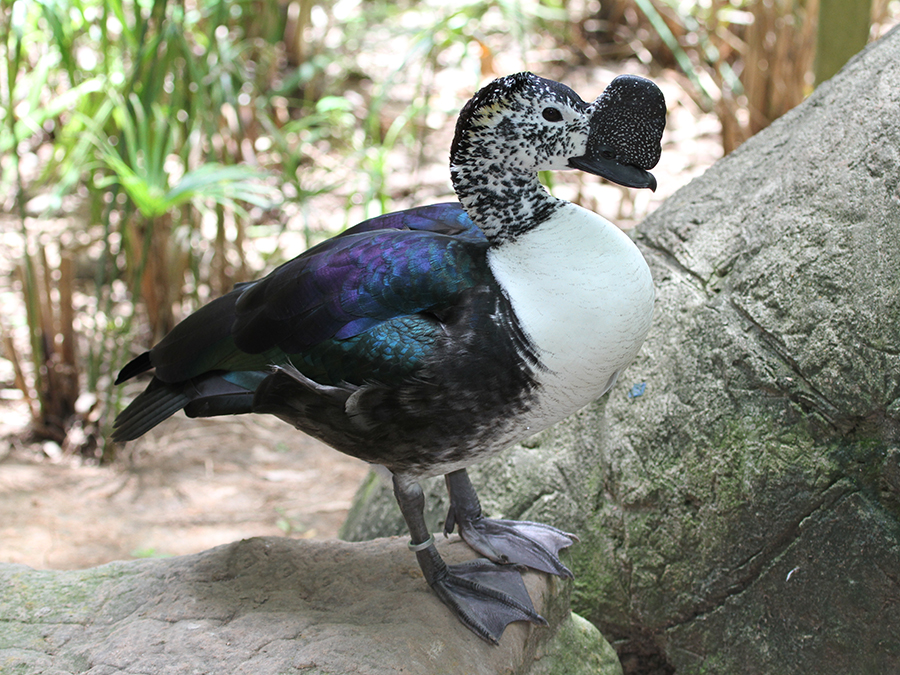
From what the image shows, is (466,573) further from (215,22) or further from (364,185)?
(364,185)

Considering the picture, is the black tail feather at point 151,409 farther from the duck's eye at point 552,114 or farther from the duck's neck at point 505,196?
the duck's eye at point 552,114

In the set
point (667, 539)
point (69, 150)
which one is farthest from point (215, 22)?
point (667, 539)

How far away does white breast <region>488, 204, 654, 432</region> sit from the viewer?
69.9 inches

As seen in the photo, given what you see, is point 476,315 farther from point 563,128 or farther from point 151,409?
point 151,409

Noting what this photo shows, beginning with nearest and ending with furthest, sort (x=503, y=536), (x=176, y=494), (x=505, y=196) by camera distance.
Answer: (x=505, y=196) → (x=503, y=536) → (x=176, y=494)

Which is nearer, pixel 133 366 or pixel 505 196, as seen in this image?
pixel 505 196

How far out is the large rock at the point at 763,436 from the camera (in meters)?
2.06

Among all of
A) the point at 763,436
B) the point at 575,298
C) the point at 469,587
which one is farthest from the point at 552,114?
the point at 469,587

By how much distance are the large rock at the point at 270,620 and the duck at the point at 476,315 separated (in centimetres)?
13

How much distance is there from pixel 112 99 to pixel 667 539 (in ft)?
9.77

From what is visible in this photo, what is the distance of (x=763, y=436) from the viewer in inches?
86.5

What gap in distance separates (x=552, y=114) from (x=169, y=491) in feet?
9.09

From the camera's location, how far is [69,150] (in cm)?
428

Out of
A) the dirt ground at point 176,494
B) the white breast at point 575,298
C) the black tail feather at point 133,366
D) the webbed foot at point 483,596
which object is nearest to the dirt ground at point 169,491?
the dirt ground at point 176,494
